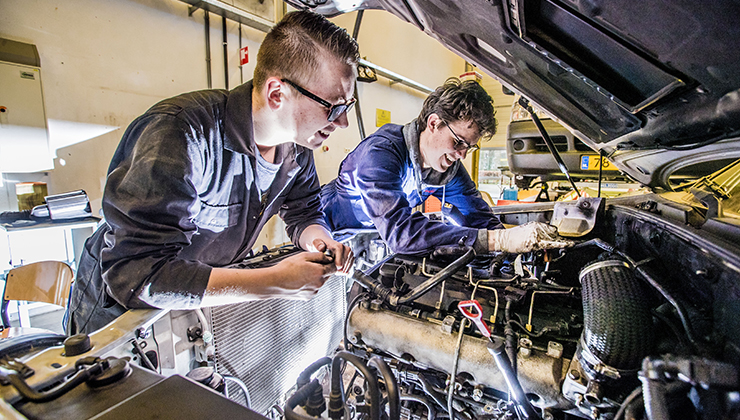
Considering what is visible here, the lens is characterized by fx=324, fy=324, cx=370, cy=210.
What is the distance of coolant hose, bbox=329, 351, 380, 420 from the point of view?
0.76m

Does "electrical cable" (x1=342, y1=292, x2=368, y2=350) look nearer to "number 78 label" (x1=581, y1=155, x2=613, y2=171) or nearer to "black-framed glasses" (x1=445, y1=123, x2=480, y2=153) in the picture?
"black-framed glasses" (x1=445, y1=123, x2=480, y2=153)

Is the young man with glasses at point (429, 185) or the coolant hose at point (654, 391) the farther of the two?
the young man with glasses at point (429, 185)

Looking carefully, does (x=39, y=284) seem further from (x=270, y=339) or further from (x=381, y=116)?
(x=381, y=116)

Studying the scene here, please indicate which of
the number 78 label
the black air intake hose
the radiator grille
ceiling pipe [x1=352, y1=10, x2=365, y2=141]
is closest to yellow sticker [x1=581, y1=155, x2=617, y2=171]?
the number 78 label

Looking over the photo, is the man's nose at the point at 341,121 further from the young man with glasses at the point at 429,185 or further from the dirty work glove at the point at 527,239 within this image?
the dirty work glove at the point at 527,239

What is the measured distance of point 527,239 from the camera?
4.40ft

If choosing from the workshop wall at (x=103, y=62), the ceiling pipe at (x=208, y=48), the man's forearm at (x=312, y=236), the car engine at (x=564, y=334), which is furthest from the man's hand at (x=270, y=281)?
the ceiling pipe at (x=208, y=48)

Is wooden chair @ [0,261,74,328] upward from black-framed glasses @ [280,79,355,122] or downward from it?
downward

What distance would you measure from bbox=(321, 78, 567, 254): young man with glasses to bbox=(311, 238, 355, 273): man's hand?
1.17 feet

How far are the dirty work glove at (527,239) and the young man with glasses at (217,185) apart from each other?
2.27 ft

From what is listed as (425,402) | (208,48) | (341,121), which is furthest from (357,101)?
A: (425,402)

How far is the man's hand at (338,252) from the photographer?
1.23 meters

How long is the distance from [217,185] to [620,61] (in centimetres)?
125

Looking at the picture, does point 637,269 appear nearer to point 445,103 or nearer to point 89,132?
point 445,103
